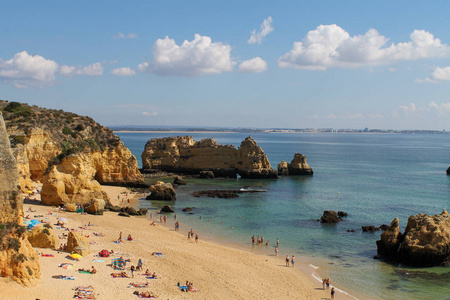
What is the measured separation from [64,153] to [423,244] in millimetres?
31690

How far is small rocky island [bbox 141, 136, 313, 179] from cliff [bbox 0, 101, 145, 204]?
17.7m

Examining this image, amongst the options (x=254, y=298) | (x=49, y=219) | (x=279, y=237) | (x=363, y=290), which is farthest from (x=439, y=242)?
(x=49, y=219)

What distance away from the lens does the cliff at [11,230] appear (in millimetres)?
15891

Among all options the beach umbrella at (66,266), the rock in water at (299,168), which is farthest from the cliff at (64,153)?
the rock in water at (299,168)

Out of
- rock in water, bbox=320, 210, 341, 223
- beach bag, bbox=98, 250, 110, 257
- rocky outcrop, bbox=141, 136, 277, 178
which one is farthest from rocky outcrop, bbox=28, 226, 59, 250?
rocky outcrop, bbox=141, 136, 277, 178

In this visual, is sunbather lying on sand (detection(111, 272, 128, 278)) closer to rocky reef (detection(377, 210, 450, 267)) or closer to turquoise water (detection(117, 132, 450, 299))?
turquoise water (detection(117, 132, 450, 299))

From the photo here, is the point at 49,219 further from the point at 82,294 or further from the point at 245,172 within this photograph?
the point at 245,172

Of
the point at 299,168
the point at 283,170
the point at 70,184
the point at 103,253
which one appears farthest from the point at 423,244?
the point at 283,170

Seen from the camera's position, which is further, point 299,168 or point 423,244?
point 299,168

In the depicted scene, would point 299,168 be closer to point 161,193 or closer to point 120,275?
point 161,193

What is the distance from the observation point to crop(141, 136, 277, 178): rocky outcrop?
70.0 m

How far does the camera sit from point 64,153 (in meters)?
37.7

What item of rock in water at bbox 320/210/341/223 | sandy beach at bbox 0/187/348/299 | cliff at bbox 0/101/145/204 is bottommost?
sandy beach at bbox 0/187/348/299

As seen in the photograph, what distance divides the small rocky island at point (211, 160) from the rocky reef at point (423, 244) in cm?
4218
